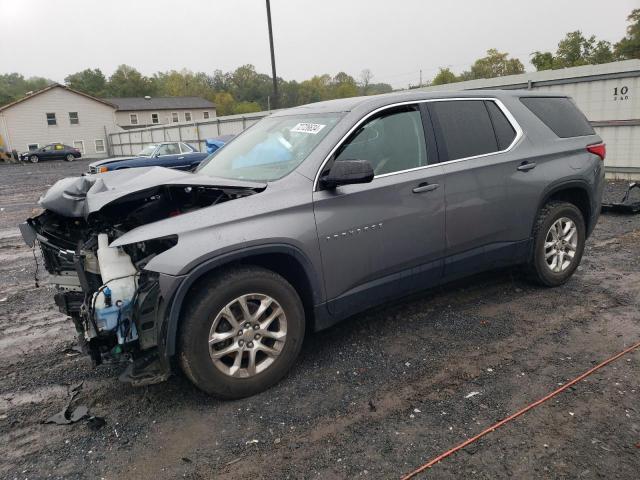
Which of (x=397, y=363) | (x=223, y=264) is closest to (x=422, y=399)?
(x=397, y=363)

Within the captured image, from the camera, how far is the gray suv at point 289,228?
9.41ft

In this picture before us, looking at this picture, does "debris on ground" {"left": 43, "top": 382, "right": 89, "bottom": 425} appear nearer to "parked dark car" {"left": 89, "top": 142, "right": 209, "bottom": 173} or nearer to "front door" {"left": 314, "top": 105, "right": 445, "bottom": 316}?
"front door" {"left": 314, "top": 105, "right": 445, "bottom": 316}

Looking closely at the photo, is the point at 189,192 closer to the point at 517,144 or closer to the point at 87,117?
the point at 517,144

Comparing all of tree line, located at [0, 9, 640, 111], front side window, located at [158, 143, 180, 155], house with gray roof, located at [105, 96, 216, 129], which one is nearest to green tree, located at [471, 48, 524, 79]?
tree line, located at [0, 9, 640, 111]

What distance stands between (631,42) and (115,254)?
61.8 m

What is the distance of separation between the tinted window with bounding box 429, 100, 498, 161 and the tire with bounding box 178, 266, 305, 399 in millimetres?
1786

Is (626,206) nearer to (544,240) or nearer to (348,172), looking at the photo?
(544,240)

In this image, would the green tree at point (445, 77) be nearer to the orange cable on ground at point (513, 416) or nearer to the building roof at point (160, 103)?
the building roof at point (160, 103)

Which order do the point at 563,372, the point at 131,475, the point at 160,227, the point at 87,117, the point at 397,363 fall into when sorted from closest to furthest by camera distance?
the point at 131,475, the point at 160,227, the point at 563,372, the point at 397,363, the point at 87,117

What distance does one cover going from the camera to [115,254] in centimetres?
295

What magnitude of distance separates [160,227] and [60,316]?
255cm

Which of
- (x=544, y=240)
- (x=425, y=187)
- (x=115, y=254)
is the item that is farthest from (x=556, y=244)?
(x=115, y=254)

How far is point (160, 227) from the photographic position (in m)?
2.86

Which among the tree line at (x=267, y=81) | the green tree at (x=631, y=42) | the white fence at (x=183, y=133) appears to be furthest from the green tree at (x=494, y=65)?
the white fence at (x=183, y=133)
